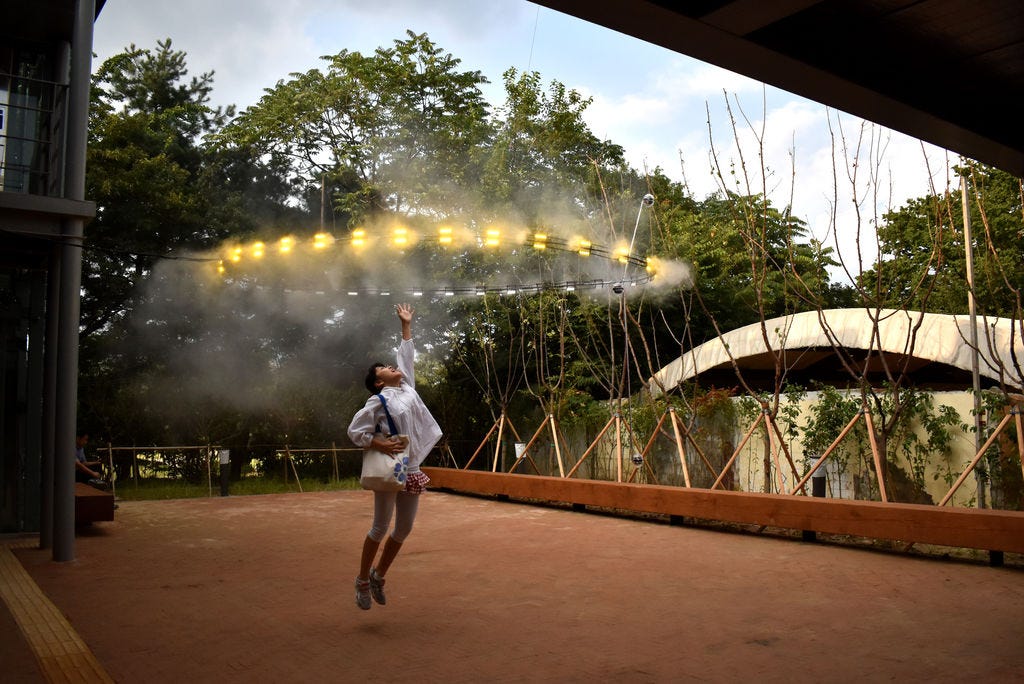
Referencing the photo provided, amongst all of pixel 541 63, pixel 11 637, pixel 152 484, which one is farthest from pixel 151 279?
pixel 11 637

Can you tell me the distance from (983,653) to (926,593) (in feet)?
5.27

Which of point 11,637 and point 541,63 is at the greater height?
point 541,63

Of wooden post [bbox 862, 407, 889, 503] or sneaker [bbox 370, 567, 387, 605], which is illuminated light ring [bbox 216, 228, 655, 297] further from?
sneaker [bbox 370, 567, 387, 605]

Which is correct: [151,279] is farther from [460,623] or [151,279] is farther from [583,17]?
[583,17]

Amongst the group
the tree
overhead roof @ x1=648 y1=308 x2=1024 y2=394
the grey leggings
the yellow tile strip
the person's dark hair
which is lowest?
the yellow tile strip

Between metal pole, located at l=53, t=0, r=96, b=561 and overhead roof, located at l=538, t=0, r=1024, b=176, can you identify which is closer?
overhead roof, located at l=538, t=0, r=1024, b=176

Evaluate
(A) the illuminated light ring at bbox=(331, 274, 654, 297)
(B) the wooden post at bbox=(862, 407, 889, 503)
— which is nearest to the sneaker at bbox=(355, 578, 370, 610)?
(B) the wooden post at bbox=(862, 407, 889, 503)

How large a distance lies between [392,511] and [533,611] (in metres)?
1.05

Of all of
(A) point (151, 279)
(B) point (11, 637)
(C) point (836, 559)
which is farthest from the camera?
(A) point (151, 279)

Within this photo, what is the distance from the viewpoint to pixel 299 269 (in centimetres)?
Result: 2172

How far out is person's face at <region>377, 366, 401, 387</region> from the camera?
5.10 meters

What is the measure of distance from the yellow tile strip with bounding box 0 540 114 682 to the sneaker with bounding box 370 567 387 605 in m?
1.47

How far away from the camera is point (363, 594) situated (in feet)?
16.2

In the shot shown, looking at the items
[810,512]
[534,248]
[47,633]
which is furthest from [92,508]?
[534,248]
